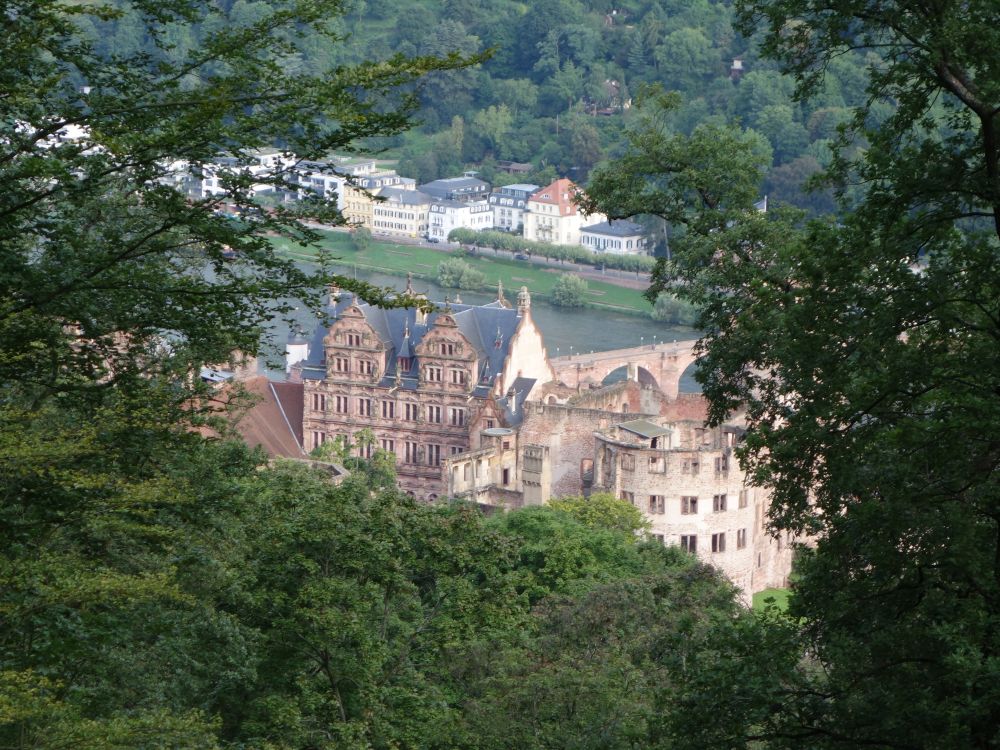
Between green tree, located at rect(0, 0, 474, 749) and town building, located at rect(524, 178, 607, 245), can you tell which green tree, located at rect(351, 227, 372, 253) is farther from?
green tree, located at rect(0, 0, 474, 749)

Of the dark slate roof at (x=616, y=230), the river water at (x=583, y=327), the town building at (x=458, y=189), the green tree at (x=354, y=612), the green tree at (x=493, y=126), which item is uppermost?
the green tree at (x=493, y=126)

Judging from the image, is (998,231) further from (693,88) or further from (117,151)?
(693,88)

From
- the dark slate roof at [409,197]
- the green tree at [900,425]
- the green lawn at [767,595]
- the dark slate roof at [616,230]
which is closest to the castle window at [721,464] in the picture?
the green lawn at [767,595]

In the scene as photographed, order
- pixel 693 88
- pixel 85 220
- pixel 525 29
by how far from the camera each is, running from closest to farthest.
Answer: pixel 85 220 < pixel 693 88 < pixel 525 29

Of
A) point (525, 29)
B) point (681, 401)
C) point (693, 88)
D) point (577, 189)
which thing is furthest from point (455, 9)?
point (577, 189)

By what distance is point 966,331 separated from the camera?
50.5 ft

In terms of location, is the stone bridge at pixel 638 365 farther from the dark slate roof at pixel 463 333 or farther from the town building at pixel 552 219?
the town building at pixel 552 219

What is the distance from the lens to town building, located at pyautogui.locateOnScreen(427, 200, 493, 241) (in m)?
137

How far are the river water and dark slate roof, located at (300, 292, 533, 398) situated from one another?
72.5 feet

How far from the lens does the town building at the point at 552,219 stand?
13388 cm

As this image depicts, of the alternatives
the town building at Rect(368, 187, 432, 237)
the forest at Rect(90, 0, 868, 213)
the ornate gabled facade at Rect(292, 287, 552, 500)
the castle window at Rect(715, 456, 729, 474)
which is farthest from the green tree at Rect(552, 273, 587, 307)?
the castle window at Rect(715, 456, 729, 474)

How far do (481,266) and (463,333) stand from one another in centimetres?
5856

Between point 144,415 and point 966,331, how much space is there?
7061mm

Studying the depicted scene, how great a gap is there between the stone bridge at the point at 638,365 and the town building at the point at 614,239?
133 ft
